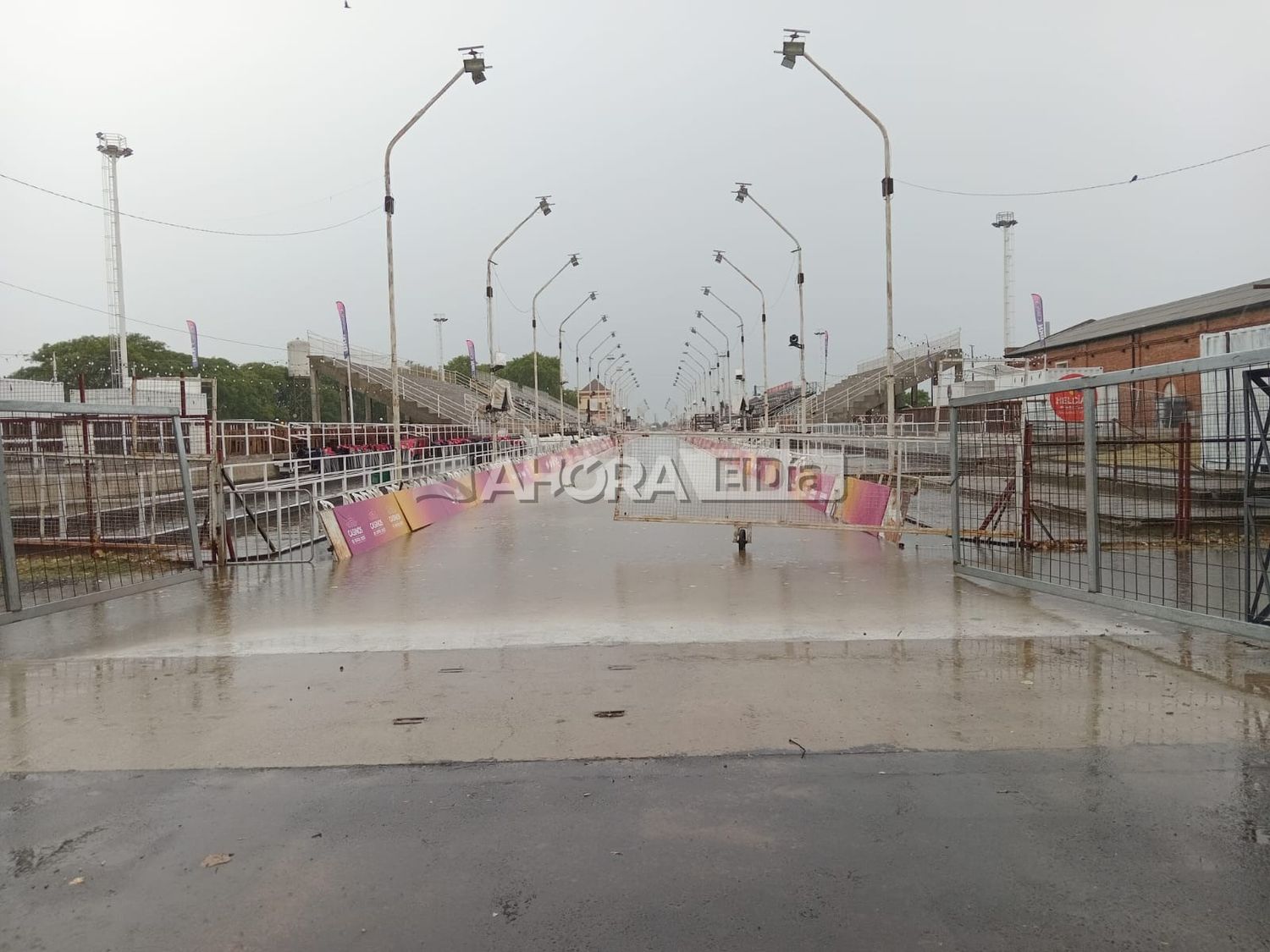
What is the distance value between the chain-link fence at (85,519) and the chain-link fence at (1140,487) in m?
10.0

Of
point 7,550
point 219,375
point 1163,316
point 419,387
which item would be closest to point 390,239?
point 7,550

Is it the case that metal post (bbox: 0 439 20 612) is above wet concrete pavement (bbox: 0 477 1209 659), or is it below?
above

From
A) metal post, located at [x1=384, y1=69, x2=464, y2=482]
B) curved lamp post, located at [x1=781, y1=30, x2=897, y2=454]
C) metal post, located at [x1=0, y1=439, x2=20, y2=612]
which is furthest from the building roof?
metal post, located at [x1=0, y1=439, x2=20, y2=612]

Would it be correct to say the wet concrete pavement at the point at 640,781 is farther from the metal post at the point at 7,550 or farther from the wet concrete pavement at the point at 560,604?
the metal post at the point at 7,550

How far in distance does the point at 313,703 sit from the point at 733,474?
35.3 feet

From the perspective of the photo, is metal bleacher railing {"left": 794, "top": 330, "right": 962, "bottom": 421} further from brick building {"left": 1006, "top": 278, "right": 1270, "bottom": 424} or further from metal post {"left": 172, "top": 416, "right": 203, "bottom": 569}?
metal post {"left": 172, "top": 416, "right": 203, "bottom": 569}

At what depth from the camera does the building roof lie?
3581cm

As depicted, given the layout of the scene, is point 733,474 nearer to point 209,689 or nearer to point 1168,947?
point 209,689

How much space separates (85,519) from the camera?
12.7 m

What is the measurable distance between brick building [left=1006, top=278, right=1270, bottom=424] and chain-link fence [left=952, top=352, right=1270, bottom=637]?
18.6 meters

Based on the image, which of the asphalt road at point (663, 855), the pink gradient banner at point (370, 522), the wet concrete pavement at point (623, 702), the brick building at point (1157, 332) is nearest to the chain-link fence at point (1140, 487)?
the wet concrete pavement at point (623, 702)

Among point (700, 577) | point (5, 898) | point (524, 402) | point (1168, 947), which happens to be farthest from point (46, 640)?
point (524, 402)

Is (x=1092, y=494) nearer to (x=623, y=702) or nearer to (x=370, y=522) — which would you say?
(x=623, y=702)

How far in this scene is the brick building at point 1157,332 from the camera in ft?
113
